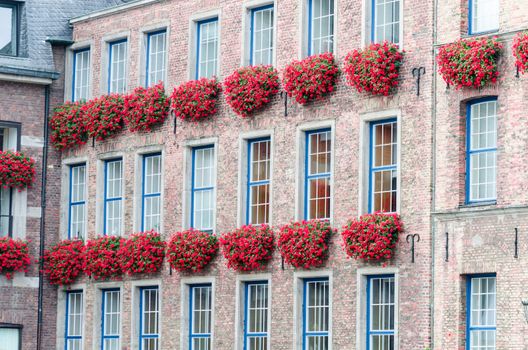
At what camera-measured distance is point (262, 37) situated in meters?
36.0

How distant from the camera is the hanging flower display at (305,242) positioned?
3312cm

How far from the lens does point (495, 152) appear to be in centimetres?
3039

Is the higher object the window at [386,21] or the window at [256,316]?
the window at [386,21]

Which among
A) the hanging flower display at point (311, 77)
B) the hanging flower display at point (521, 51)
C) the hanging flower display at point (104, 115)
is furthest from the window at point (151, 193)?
the hanging flower display at point (521, 51)

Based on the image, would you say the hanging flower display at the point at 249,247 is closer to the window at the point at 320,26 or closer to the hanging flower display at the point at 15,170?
the window at the point at 320,26

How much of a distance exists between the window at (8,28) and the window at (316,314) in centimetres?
1087

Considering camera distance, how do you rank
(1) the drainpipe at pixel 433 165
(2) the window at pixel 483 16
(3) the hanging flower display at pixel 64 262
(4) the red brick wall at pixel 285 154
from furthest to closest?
(3) the hanging flower display at pixel 64 262, (4) the red brick wall at pixel 285 154, (1) the drainpipe at pixel 433 165, (2) the window at pixel 483 16

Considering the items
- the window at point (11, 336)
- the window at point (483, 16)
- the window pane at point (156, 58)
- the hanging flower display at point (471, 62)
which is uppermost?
the window pane at point (156, 58)

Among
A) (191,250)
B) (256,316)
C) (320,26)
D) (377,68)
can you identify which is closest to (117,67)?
(191,250)

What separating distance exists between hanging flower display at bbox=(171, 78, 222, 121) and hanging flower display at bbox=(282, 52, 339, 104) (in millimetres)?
2766

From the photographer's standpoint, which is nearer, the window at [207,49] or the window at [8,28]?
A: the window at [207,49]

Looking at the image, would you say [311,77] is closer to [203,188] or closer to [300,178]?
[300,178]

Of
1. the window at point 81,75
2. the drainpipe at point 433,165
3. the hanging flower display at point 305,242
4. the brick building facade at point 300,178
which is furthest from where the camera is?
the window at point 81,75

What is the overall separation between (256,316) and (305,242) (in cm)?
262
